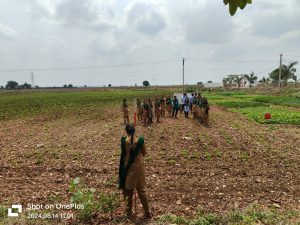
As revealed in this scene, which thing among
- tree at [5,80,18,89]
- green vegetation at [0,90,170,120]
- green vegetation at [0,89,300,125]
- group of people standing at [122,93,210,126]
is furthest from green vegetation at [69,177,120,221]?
tree at [5,80,18,89]

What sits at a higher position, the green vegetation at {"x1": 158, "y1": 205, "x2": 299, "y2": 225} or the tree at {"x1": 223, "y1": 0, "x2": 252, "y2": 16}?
the tree at {"x1": 223, "y1": 0, "x2": 252, "y2": 16}

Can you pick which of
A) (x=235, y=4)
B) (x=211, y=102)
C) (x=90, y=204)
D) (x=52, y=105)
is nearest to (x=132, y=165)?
Answer: (x=90, y=204)

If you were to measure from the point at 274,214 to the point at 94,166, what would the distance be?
17.2 ft

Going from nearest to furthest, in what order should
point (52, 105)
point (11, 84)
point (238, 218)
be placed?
point (238, 218) → point (52, 105) → point (11, 84)

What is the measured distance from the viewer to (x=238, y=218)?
210 inches

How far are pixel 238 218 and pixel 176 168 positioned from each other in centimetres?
369

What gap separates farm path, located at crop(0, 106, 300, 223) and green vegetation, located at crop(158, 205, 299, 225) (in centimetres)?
53

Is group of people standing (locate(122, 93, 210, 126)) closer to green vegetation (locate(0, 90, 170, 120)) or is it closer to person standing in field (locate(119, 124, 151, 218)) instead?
green vegetation (locate(0, 90, 170, 120))

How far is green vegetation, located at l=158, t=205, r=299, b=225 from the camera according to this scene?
5160 mm

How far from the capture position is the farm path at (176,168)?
6.71m

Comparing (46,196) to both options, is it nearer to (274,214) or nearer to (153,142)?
(274,214)

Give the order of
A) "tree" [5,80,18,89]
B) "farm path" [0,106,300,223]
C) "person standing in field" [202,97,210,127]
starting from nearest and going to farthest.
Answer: "farm path" [0,106,300,223] < "person standing in field" [202,97,210,127] < "tree" [5,80,18,89]

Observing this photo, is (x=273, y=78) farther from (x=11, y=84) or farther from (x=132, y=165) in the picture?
(x=11, y=84)

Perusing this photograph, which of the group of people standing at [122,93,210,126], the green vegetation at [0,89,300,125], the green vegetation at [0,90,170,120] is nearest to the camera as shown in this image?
the group of people standing at [122,93,210,126]
